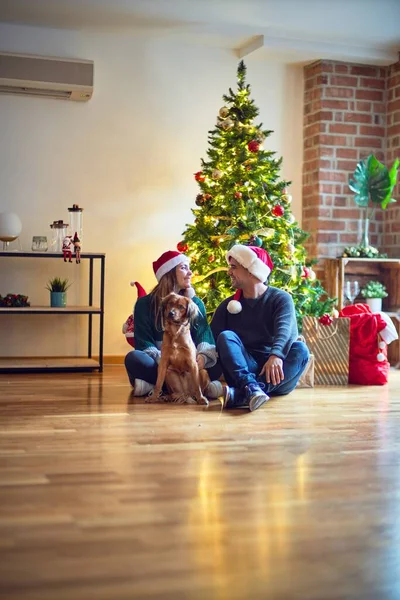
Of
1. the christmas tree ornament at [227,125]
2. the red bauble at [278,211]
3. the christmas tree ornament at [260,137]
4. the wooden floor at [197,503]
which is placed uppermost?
the christmas tree ornament at [227,125]

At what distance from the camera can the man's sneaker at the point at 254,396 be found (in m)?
4.33

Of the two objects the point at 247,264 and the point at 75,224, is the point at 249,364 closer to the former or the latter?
the point at 247,264

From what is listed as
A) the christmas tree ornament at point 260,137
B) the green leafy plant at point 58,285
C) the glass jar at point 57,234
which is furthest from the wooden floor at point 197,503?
the christmas tree ornament at point 260,137

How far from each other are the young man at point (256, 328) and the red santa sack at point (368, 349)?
86 centimetres

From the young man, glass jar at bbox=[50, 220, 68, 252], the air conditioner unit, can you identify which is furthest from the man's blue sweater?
the air conditioner unit

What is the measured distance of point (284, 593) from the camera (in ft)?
5.78

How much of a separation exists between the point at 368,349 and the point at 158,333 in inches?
62.2

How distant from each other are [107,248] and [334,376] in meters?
2.11

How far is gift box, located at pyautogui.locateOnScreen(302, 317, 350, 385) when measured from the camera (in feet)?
18.0

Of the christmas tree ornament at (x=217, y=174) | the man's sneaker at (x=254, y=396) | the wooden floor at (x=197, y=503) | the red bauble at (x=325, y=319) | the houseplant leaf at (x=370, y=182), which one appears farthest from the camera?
the houseplant leaf at (x=370, y=182)

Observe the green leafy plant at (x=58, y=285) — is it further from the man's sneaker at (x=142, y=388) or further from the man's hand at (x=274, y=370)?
the man's hand at (x=274, y=370)

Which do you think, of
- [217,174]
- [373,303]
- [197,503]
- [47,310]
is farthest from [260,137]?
[197,503]

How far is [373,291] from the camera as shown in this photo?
6.50 meters

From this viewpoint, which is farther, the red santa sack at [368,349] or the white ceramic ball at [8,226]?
the white ceramic ball at [8,226]
